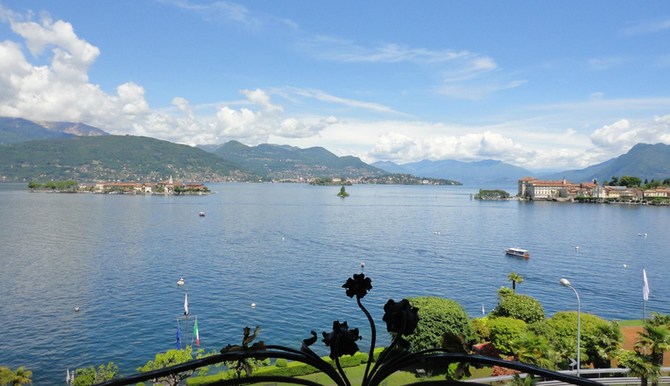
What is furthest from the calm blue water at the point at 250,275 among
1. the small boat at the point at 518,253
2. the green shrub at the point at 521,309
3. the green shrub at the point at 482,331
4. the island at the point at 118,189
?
the island at the point at 118,189

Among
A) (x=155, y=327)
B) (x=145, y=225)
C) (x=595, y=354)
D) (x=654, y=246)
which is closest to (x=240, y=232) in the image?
(x=145, y=225)

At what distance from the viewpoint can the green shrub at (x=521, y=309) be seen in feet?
85.5

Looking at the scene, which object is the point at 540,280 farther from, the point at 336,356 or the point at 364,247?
the point at 336,356

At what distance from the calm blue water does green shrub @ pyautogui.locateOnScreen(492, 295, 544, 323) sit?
5.00 meters

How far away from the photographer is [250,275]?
4203 centimetres

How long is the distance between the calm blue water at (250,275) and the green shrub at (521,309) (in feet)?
16.4

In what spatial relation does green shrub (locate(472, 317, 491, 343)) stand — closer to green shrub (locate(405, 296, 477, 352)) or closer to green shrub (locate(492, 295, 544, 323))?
green shrub (locate(405, 296, 477, 352))

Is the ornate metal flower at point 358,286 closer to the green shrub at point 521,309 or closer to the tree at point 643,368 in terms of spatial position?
the tree at point 643,368

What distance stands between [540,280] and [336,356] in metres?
46.5

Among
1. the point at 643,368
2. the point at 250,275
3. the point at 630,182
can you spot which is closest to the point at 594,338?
the point at 643,368

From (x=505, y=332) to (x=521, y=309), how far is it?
3.98 meters

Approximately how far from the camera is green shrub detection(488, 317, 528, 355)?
22500mm

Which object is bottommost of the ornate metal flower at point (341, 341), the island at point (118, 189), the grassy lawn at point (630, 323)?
the grassy lawn at point (630, 323)

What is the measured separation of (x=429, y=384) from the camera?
7.86 feet
